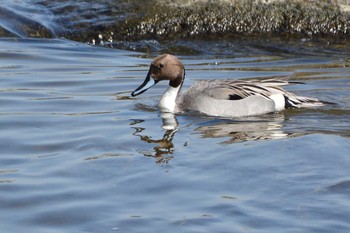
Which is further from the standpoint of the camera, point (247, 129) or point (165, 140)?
point (247, 129)

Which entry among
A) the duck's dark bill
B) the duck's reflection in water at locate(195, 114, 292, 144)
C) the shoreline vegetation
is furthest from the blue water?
the shoreline vegetation

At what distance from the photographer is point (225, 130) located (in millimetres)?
9039

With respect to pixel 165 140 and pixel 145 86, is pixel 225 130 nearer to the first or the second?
pixel 165 140

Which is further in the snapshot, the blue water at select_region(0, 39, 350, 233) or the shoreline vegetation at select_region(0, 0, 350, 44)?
the shoreline vegetation at select_region(0, 0, 350, 44)

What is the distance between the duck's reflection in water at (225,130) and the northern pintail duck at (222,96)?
0.14 metres

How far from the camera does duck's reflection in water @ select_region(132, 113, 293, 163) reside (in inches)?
328

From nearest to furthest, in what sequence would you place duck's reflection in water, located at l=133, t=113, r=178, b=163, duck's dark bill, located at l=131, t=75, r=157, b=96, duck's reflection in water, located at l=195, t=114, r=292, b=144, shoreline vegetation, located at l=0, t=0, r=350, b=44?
duck's reflection in water, located at l=133, t=113, r=178, b=163 < duck's reflection in water, located at l=195, t=114, r=292, b=144 < duck's dark bill, located at l=131, t=75, r=157, b=96 < shoreline vegetation, located at l=0, t=0, r=350, b=44

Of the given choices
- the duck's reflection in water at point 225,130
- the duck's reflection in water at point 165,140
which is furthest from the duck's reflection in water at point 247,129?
the duck's reflection in water at point 165,140

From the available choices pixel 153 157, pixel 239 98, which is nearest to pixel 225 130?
pixel 239 98

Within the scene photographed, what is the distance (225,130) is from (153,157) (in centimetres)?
122

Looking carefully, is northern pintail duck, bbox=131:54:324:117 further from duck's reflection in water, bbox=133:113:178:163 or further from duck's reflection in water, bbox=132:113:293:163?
duck's reflection in water, bbox=133:113:178:163

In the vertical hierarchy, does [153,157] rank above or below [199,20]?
below

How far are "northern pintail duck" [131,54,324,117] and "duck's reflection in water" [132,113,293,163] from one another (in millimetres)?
136

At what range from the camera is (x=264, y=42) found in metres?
13.1
